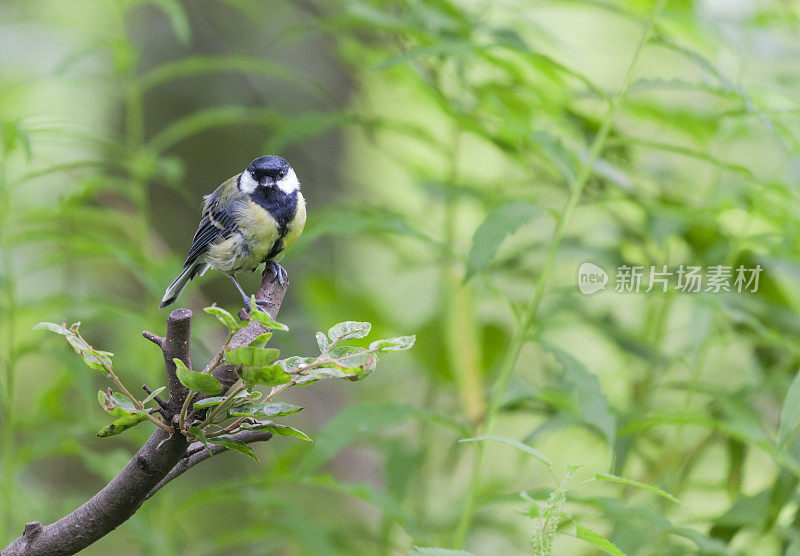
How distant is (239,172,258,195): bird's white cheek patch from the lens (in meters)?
0.76

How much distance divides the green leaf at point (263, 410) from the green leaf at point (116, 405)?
0.22 ft

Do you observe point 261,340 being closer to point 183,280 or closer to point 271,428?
point 271,428

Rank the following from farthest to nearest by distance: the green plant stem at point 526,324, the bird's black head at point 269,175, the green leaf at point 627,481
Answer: the green plant stem at point 526,324 → the bird's black head at point 269,175 → the green leaf at point 627,481

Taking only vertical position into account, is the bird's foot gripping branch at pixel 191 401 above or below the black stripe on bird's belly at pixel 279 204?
below

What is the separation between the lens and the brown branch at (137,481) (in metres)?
0.55

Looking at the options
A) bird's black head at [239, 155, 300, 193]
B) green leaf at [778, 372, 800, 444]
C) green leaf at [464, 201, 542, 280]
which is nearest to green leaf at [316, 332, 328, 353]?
bird's black head at [239, 155, 300, 193]

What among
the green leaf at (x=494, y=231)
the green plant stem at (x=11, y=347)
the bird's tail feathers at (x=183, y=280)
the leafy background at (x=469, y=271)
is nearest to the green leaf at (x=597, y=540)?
the leafy background at (x=469, y=271)

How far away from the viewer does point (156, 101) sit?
304 centimetres

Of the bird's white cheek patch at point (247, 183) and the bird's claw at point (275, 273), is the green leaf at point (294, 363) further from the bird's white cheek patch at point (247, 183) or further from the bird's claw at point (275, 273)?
the bird's white cheek patch at point (247, 183)

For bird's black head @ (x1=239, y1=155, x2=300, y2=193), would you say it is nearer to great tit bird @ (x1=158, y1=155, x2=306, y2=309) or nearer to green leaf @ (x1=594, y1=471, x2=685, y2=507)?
great tit bird @ (x1=158, y1=155, x2=306, y2=309)

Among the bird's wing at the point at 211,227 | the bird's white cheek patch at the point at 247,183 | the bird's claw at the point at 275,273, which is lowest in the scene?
the bird's claw at the point at 275,273

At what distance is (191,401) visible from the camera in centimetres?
56

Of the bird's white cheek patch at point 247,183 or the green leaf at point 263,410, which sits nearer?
the green leaf at point 263,410

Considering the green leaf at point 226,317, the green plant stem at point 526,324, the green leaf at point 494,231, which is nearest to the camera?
the green leaf at point 226,317
